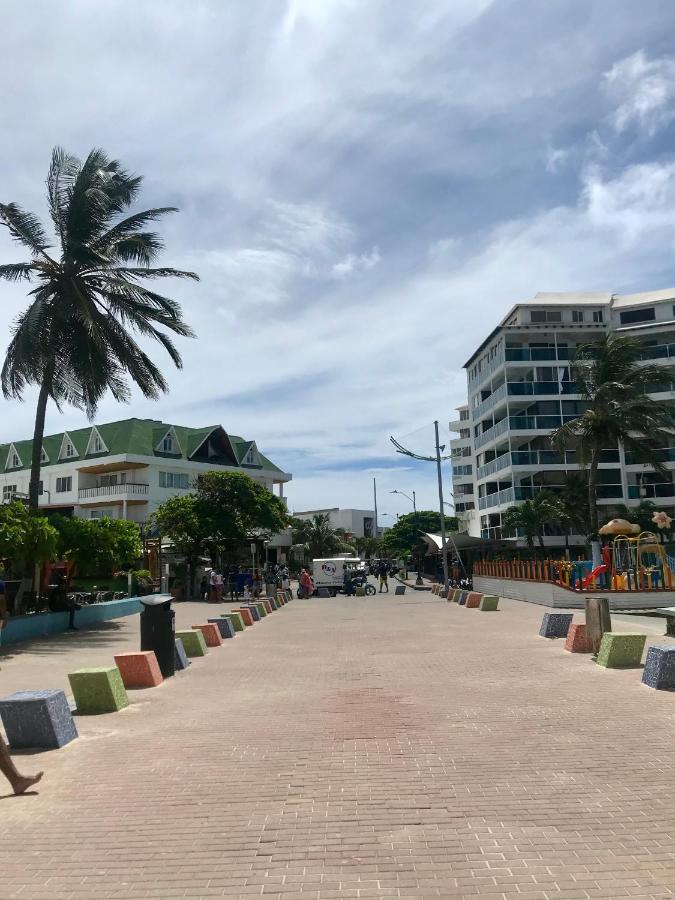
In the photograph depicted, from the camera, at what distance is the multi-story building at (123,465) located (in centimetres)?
5022

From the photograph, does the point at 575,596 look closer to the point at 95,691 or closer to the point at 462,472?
the point at 95,691

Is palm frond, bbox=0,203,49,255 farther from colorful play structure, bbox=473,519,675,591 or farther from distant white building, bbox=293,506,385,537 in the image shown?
distant white building, bbox=293,506,385,537

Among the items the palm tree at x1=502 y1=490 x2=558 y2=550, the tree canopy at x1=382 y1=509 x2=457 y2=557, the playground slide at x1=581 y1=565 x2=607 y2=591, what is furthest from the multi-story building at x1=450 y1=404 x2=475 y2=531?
the playground slide at x1=581 y1=565 x2=607 y2=591

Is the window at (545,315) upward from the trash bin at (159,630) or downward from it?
upward

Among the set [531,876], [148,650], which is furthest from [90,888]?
[148,650]

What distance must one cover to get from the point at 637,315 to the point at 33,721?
156 ft

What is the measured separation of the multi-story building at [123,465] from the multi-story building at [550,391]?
59.9ft

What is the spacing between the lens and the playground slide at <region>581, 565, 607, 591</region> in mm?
24297

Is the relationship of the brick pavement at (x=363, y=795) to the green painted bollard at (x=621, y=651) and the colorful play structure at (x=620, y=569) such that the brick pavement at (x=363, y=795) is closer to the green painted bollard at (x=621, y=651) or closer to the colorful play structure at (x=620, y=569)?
the green painted bollard at (x=621, y=651)

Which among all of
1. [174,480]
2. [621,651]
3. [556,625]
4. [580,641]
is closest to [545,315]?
[174,480]

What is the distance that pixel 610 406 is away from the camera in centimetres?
3234

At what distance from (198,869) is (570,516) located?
38.8 metres

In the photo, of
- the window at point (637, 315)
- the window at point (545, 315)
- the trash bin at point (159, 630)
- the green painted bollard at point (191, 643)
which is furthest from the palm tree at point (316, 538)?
the trash bin at point (159, 630)

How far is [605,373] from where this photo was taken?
33.0 metres
